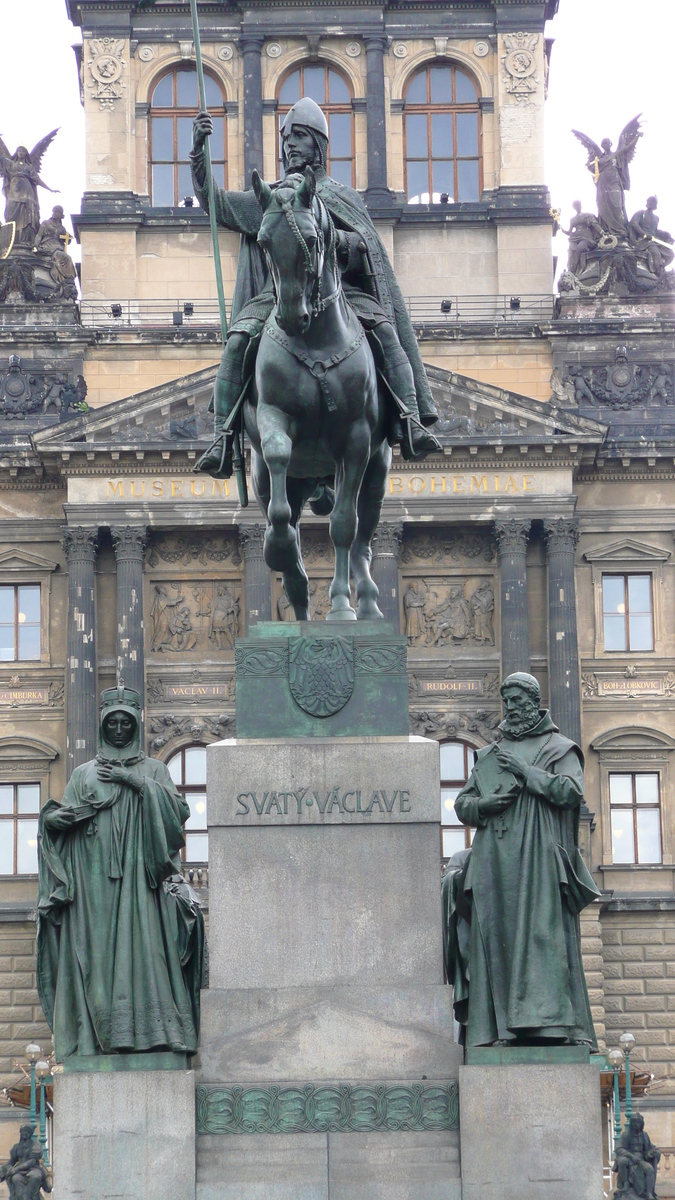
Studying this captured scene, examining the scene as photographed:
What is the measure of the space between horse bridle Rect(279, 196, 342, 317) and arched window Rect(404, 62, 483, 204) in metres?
40.9

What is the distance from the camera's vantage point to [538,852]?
11906 millimetres

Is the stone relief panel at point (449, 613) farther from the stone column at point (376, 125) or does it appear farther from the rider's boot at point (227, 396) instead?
the rider's boot at point (227, 396)

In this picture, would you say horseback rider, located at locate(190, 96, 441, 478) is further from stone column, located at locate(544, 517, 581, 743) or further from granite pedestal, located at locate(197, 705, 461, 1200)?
stone column, located at locate(544, 517, 581, 743)

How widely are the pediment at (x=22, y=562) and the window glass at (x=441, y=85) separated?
1310 centimetres

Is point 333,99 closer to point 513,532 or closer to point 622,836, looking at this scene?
point 513,532

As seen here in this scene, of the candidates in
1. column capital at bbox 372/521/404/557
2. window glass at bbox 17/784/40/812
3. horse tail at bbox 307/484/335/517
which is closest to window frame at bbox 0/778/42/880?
window glass at bbox 17/784/40/812

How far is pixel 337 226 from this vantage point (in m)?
13.6

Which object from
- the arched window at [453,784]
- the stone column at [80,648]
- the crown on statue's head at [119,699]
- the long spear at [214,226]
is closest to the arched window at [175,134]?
the stone column at [80,648]

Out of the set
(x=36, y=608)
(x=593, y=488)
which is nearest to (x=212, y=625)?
(x=36, y=608)

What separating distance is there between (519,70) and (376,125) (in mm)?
3293

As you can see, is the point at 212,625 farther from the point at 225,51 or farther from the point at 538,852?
the point at 538,852

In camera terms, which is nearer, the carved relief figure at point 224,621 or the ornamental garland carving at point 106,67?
the carved relief figure at point 224,621

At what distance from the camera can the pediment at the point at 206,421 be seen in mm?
48250

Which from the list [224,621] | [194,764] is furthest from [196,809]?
[224,621]
